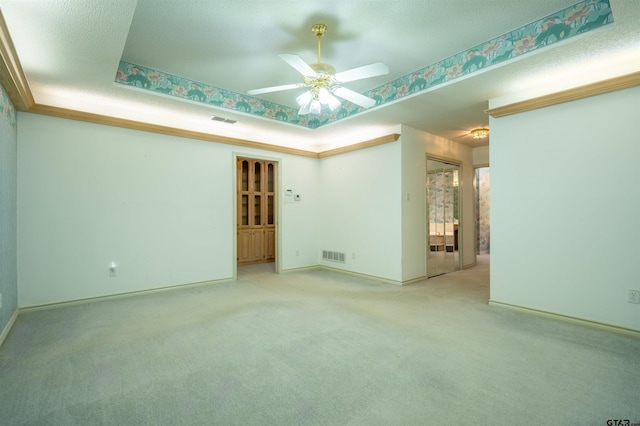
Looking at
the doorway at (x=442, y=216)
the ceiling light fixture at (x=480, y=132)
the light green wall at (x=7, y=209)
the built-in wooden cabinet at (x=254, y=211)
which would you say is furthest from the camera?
the built-in wooden cabinet at (x=254, y=211)

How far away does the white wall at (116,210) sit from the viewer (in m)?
3.53

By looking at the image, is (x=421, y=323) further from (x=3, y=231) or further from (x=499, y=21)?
(x=3, y=231)

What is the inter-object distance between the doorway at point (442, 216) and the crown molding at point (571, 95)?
1.85 m

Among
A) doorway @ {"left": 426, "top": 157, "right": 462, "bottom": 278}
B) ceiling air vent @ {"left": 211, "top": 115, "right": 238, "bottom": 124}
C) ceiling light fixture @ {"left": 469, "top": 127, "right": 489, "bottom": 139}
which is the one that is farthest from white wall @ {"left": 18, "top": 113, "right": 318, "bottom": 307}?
ceiling light fixture @ {"left": 469, "top": 127, "right": 489, "bottom": 139}

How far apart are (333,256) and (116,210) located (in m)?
3.66

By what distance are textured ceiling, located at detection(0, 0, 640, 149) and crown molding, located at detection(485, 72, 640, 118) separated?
12 centimetres

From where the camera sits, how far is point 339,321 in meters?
3.19

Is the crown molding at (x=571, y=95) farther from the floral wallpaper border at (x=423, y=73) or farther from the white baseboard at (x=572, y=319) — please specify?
the white baseboard at (x=572, y=319)

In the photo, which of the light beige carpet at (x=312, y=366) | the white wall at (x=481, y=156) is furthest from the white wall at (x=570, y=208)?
the white wall at (x=481, y=156)

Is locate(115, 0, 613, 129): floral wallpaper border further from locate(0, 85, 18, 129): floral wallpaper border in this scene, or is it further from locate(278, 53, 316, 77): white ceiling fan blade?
locate(278, 53, 316, 77): white ceiling fan blade

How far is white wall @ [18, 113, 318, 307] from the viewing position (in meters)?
3.53

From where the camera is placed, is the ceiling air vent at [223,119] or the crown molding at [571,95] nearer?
the crown molding at [571,95]

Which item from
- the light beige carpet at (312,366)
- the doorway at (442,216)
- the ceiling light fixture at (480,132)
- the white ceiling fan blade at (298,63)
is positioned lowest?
the light beige carpet at (312,366)

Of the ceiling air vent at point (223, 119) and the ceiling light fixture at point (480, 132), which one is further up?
the ceiling air vent at point (223, 119)
